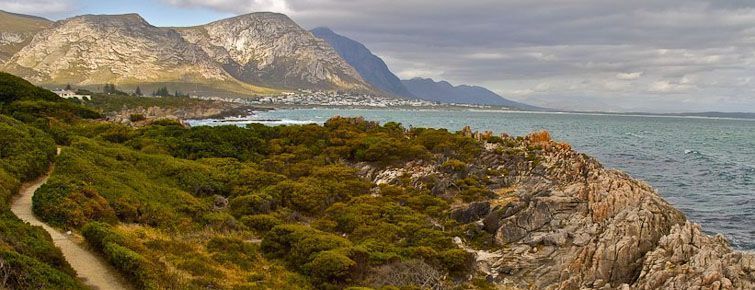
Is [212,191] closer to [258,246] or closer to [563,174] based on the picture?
[258,246]

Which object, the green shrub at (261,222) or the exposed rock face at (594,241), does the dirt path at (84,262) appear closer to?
the green shrub at (261,222)

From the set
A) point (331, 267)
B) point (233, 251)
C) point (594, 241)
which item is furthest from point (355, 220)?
point (594, 241)

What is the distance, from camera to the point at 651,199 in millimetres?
27703

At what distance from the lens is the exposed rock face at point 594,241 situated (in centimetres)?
2128

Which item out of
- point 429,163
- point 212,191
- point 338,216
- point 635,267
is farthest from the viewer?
point 429,163

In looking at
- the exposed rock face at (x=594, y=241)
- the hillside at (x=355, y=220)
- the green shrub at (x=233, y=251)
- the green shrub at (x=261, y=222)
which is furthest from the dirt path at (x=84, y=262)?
→ the exposed rock face at (x=594, y=241)

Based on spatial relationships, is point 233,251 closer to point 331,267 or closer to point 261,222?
point 331,267

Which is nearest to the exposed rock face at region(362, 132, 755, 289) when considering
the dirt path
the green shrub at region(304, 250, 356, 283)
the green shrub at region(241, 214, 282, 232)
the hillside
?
the hillside

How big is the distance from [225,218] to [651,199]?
2008 centimetres

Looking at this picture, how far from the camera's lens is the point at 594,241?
24.5 meters

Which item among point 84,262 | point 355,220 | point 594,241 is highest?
point 594,241

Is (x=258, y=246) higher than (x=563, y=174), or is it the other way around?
(x=563, y=174)

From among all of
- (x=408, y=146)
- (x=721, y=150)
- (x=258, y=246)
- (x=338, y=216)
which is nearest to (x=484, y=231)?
(x=338, y=216)

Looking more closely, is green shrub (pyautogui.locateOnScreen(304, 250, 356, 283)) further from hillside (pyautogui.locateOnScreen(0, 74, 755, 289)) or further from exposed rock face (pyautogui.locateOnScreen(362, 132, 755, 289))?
exposed rock face (pyautogui.locateOnScreen(362, 132, 755, 289))
